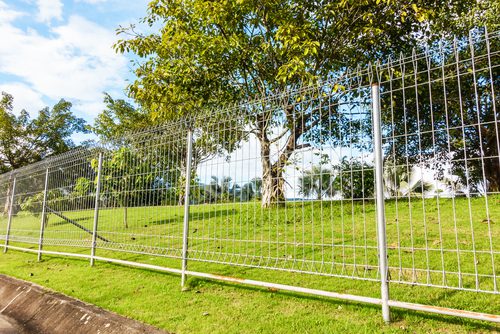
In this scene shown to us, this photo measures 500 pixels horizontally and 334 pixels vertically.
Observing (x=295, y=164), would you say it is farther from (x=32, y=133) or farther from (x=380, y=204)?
(x=32, y=133)

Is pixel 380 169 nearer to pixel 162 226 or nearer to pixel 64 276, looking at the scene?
pixel 162 226

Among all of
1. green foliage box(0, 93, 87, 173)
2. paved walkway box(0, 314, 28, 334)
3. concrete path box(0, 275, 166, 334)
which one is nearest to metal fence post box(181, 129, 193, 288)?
concrete path box(0, 275, 166, 334)

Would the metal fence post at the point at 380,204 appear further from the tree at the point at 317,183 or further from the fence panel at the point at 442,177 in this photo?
the tree at the point at 317,183

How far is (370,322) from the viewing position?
9.35 feet

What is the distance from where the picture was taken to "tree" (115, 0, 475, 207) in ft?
26.3

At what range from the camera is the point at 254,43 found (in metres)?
9.23

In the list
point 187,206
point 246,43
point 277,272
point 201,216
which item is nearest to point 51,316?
point 187,206

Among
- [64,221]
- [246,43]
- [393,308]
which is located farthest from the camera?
[246,43]

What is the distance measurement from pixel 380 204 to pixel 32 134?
96.9ft

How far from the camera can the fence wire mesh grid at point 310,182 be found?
10.3 ft

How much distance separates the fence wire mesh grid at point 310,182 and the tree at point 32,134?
21.7 m

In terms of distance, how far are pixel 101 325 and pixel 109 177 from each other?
10.9ft

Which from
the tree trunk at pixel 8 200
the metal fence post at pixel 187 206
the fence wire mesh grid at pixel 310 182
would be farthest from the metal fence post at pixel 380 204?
the tree trunk at pixel 8 200

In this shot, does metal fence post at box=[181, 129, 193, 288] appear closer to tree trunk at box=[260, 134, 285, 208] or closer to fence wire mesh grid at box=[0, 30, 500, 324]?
fence wire mesh grid at box=[0, 30, 500, 324]
